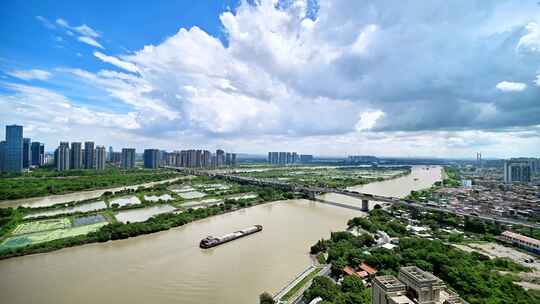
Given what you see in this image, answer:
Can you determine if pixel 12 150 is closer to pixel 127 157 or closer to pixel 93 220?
pixel 127 157

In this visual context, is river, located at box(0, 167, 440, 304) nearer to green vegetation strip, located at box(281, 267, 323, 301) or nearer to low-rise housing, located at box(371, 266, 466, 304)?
green vegetation strip, located at box(281, 267, 323, 301)

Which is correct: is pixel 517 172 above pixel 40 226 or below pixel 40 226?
above

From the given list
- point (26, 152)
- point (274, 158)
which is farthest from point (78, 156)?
point (274, 158)

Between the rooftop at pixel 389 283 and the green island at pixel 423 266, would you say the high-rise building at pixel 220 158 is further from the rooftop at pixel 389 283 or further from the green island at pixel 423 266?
the rooftop at pixel 389 283

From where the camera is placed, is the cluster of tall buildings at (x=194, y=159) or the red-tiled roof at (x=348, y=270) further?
the cluster of tall buildings at (x=194, y=159)

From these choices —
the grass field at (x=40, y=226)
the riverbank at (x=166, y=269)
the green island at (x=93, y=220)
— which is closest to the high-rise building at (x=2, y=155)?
the green island at (x=93, y=220)

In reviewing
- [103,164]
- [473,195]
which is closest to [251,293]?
[473,195]

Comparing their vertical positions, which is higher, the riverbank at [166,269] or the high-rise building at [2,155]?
the high-rise building at [2,155]
